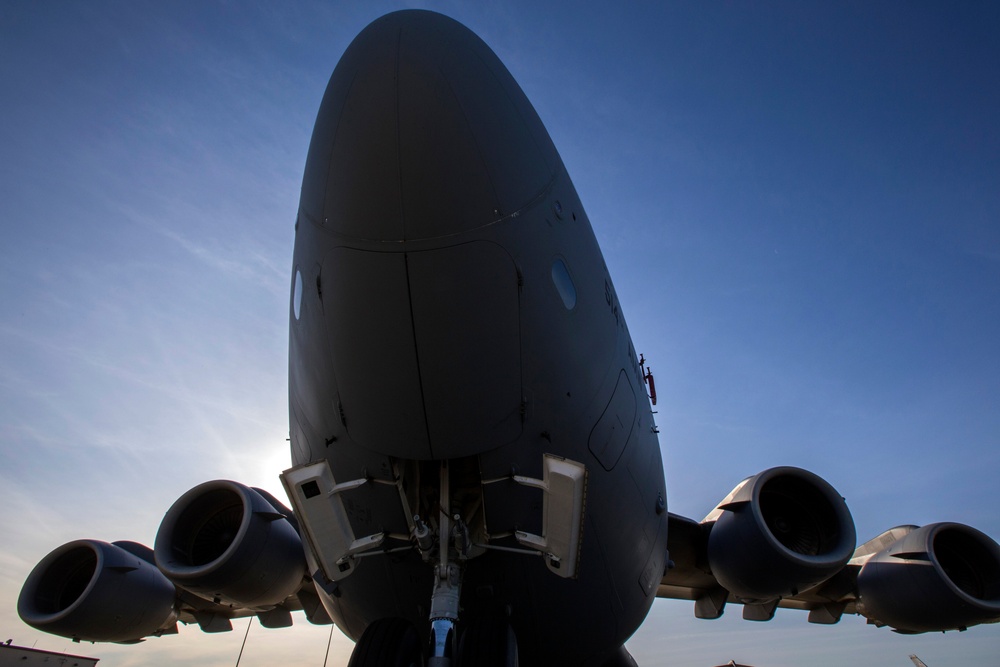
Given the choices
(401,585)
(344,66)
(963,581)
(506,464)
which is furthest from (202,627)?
(963,581)

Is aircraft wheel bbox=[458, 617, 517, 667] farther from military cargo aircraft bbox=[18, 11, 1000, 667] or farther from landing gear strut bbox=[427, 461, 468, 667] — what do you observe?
landing gear strut bbox=[427, 461, 468, 667]

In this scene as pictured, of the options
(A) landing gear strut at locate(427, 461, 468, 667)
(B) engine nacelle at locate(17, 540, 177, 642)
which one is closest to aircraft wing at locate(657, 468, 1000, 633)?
(A) landing gear strut at locate(427, 461, 468, 667)

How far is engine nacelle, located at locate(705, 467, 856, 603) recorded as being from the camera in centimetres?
509

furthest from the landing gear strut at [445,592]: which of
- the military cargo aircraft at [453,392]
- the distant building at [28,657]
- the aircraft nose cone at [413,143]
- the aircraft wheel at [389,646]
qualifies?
the distant building at [28,657]

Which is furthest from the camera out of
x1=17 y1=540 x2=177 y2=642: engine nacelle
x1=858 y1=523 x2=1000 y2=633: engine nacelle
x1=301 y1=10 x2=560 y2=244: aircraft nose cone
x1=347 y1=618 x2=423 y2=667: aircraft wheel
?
x1=17 y1=540 x2=177 y2=642: engine nacelle

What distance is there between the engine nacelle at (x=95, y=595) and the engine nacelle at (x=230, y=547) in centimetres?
174

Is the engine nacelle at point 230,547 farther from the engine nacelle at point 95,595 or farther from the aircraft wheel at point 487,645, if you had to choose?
the aircraft wheel at point 487,645

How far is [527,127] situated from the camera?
3336 millimetres

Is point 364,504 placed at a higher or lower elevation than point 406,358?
lower

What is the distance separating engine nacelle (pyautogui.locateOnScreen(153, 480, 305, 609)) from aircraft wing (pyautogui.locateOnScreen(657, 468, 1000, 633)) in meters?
4.36

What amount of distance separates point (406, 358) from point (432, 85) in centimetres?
142

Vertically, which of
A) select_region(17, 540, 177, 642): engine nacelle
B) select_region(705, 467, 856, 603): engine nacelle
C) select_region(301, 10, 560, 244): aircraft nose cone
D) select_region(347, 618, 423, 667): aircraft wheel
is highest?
select_region(301, 10, 560, 244): aircraft nose cone

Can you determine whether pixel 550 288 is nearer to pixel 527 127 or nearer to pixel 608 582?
pixel 527 127

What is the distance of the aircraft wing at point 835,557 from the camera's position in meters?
5.20
